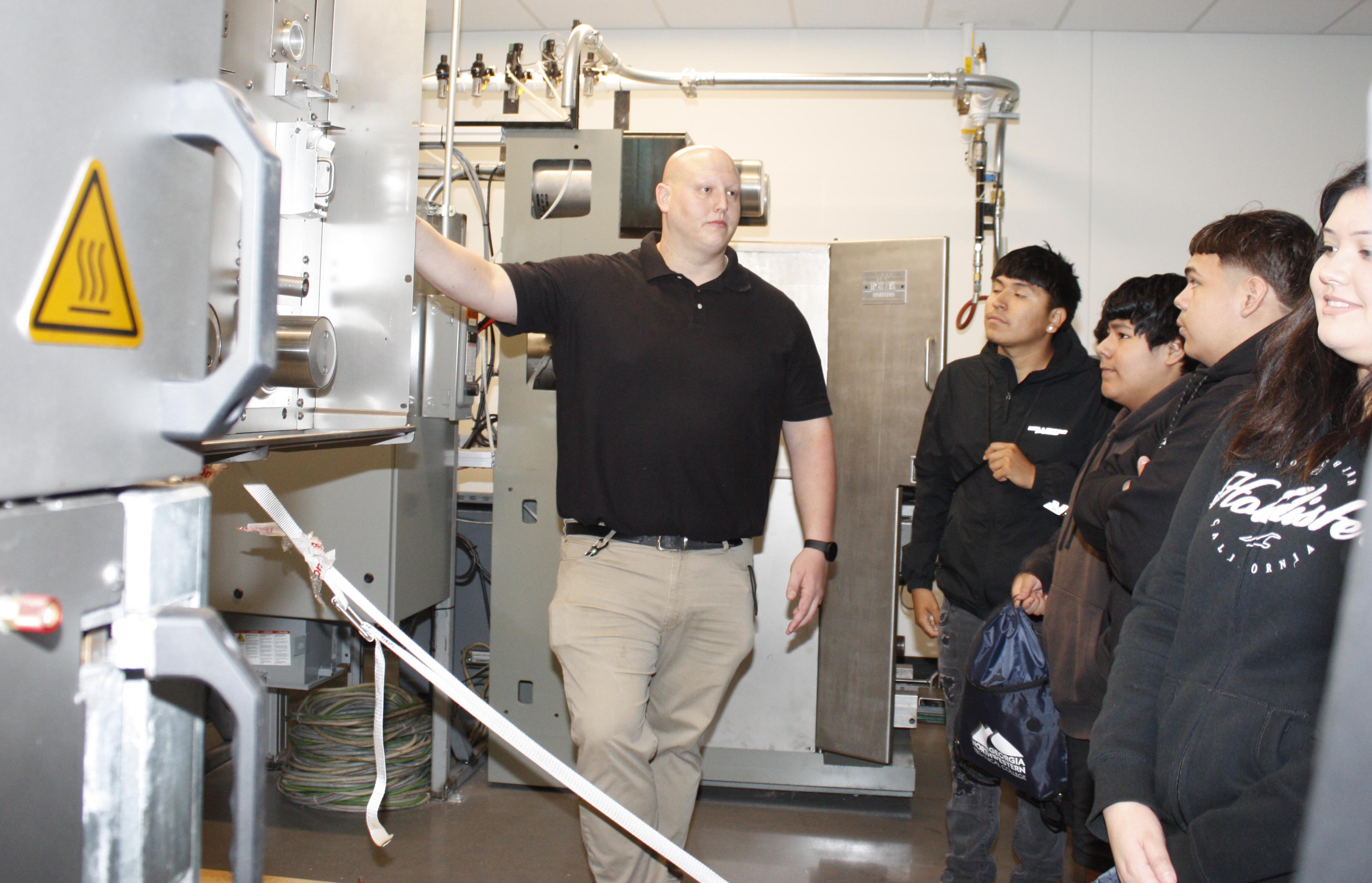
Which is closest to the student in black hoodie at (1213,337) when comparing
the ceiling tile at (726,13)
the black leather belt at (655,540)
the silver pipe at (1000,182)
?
the black leather belt at (655,540)

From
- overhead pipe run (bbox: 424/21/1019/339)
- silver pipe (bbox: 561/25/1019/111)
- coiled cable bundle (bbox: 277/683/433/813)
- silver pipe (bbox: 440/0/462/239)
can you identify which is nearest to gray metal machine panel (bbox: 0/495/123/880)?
silver pipe (bbox: 440/0/462/239)

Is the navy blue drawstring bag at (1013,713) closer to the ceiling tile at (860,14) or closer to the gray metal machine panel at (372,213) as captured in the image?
the gray metal machine panel at (372,213)

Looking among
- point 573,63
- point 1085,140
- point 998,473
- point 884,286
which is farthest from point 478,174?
point 1085,140

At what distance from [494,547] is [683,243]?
119cm

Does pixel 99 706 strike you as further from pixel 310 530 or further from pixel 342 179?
pixel 310 530

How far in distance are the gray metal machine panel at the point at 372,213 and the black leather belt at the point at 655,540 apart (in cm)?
55

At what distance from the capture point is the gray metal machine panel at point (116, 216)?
18.4 inches

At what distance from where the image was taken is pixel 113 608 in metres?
0.54

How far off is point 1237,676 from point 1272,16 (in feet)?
12.6

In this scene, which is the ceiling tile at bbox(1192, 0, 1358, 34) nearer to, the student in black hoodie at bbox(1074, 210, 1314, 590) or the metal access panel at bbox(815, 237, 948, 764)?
the metal access panel at bbox(815, 237, 948, 764)

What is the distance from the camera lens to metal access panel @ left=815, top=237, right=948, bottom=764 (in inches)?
113

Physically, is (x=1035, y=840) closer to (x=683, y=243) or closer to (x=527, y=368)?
(x=683, y=243)

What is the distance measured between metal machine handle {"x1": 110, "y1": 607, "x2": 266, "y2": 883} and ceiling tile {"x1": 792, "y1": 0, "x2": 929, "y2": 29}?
380cm

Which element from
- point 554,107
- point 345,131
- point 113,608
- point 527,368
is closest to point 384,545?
point 527,368
